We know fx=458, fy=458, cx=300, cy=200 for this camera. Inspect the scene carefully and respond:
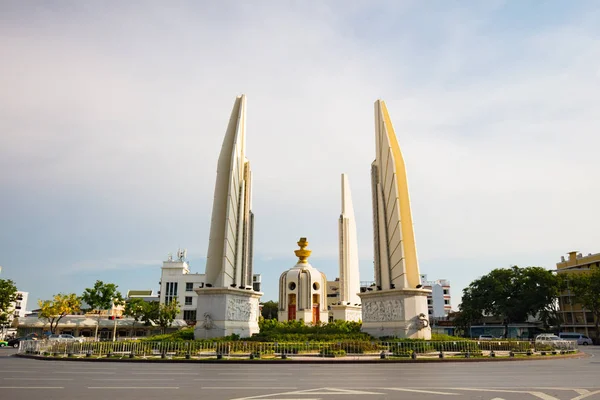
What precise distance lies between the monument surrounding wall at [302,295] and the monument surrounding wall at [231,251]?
13.0 meters

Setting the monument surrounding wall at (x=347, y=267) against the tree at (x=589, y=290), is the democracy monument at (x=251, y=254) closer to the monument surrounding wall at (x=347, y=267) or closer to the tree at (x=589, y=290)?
the monument surrounding wall at (x=347, y=267)

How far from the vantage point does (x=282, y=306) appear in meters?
45.9

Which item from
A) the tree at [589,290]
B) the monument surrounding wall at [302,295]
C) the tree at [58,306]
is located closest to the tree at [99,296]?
the tree at [58,306]

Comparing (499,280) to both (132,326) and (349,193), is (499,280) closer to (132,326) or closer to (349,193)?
(349,193)

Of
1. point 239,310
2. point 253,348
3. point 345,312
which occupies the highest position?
point 345,312

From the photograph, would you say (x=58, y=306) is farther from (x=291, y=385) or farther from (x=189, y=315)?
(x=291, y=385)

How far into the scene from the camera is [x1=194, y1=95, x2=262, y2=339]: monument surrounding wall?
28047 mm

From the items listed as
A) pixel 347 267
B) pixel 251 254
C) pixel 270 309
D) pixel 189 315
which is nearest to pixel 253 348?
pixel 251 254

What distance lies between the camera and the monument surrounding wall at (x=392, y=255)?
2730cm

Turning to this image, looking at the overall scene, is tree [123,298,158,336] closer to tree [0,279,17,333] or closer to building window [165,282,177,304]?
tree [0,279,17,333]

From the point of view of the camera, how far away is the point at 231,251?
30.7 m

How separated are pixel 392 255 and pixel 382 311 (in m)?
3.64

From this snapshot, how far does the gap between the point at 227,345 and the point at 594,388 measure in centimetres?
1570

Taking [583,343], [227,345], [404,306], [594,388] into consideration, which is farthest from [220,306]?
[583,343]
